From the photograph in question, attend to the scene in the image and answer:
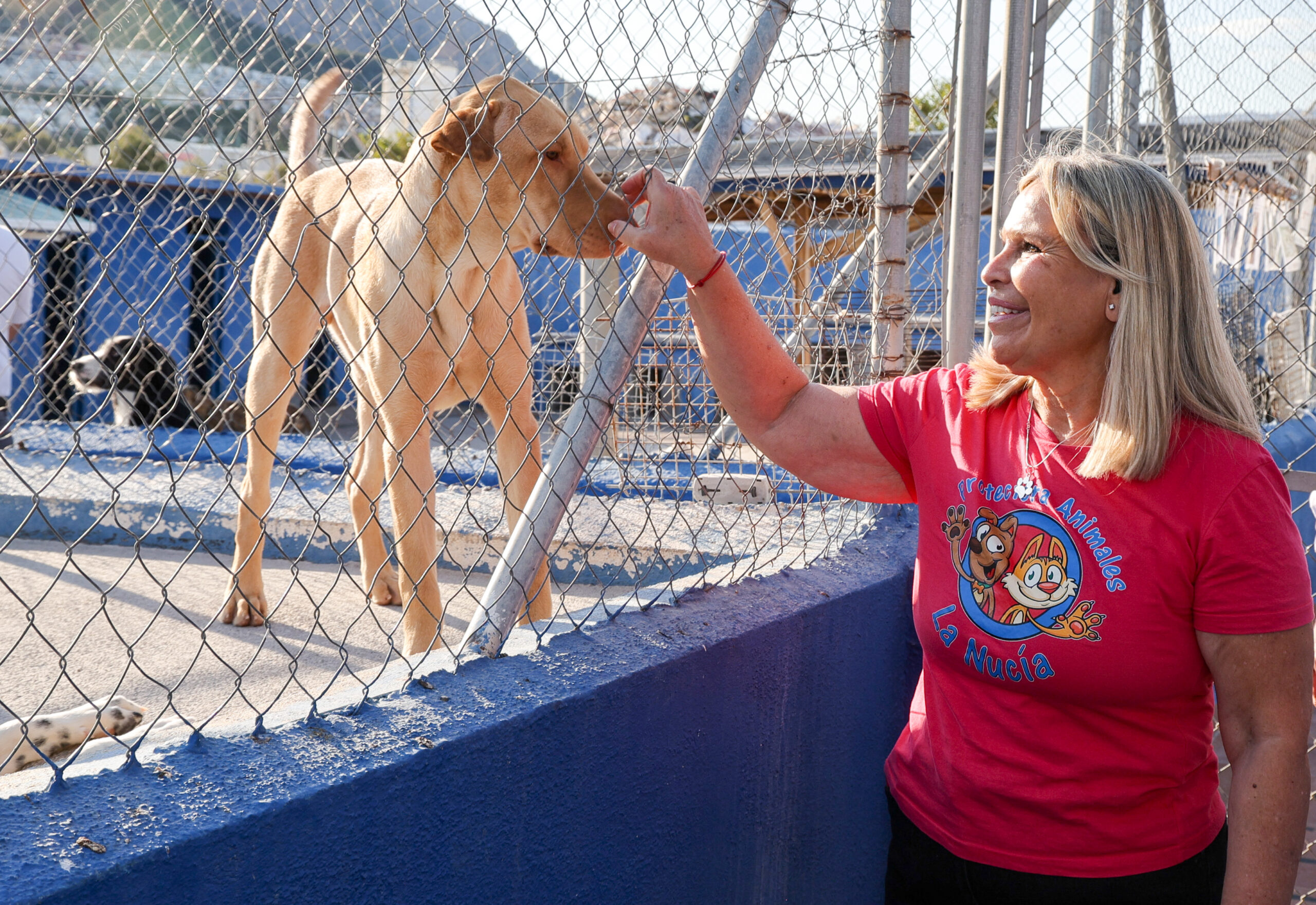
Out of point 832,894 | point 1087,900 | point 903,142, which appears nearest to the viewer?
point 1087,900

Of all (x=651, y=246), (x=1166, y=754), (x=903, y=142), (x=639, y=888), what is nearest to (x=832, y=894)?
(x=639, y=888)

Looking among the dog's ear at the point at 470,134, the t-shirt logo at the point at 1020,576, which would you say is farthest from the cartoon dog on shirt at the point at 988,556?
the dog's ear at the point at 470,134

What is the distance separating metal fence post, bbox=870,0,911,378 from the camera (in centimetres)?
277

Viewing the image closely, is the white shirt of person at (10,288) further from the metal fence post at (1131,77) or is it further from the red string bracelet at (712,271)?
the metal fence post at (1131,77)

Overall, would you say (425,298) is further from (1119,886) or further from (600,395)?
(1119,886)

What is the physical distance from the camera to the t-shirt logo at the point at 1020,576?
1.64 m

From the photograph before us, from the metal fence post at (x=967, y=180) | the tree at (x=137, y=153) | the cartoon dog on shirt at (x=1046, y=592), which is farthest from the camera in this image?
the tree at (x=137, y=153)

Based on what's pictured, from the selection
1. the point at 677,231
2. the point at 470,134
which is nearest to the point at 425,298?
the point at 470,134

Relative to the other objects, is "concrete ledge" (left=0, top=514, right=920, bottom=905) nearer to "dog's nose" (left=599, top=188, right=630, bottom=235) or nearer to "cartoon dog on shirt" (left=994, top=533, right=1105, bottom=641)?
"cartoon dog on shirt" (left=994, top=533, right=1105, bottom=641)

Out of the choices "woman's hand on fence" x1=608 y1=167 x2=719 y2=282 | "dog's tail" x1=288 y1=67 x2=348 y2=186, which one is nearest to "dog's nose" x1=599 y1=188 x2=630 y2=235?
"woman's hand on fence" x1=608 y1=167 x2=719 y2=282

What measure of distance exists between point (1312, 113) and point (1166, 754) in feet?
17.0

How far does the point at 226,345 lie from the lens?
13.9 m

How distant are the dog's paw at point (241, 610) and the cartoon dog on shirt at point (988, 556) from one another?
2.90m

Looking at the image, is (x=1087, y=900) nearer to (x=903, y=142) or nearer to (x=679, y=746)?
(x=679, y=746)
